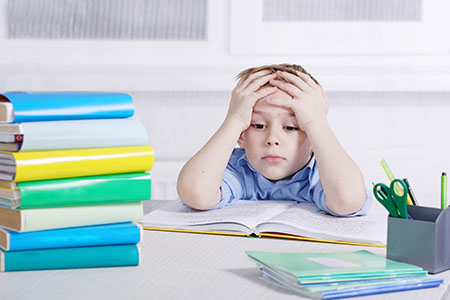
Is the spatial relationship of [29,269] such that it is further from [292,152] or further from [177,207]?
[292,152]

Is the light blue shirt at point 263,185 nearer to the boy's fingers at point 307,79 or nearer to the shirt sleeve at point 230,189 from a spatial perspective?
the shirt sleeve at point 230,189

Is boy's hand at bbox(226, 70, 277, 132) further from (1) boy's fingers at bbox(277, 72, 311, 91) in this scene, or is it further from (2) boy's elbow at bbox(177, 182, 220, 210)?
(2) boy's elbow at bbox(177, 182, 220, 210)

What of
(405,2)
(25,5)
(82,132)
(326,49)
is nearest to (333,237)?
(82,132)

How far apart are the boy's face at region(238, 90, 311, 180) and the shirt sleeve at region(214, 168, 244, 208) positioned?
0.06m

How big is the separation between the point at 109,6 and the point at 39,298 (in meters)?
1.65

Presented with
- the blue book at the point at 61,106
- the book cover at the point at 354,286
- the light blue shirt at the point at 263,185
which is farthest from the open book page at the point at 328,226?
the blue book at the point at 61,106

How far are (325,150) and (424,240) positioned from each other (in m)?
0.44

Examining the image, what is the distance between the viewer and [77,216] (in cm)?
81

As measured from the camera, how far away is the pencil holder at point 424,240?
2.65ft

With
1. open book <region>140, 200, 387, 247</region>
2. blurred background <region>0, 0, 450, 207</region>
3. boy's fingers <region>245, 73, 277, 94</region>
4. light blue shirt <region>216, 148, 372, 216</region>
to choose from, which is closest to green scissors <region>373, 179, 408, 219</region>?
open book <region>140, 200, 387, 247</region>

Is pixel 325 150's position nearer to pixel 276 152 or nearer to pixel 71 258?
pixel 276 152

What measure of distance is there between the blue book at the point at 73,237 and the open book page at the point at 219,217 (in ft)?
0.81

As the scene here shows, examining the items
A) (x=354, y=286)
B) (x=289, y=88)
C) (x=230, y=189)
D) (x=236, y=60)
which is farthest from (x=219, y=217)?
(x=236, y=60)

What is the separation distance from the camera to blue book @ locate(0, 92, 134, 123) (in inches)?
30.1
